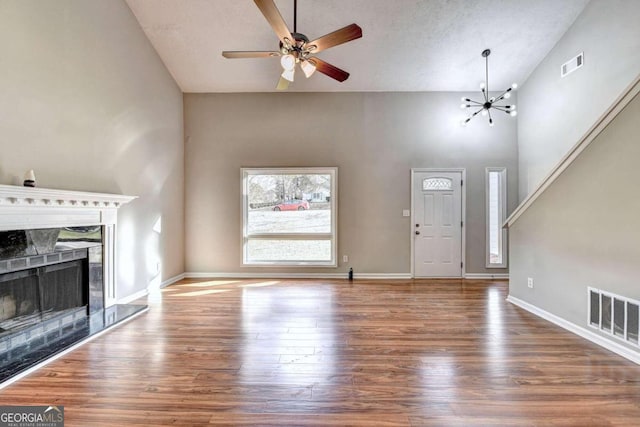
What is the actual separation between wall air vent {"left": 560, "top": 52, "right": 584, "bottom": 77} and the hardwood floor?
12.0 ft

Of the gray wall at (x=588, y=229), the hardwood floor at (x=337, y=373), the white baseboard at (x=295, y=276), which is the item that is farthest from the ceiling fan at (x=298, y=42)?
the white baseboard at (x=295, y=276)

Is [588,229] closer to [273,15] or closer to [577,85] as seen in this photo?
[577,85]

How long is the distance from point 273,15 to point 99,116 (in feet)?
8.10

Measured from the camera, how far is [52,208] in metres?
2.71

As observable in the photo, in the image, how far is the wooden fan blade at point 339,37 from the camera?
2519mm

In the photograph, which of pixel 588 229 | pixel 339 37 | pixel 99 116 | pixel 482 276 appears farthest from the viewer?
pixel 482 276

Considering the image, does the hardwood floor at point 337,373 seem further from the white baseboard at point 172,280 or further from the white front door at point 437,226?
the white front door at point 437,226

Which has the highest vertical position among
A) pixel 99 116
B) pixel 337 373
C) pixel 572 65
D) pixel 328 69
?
pixel 572 65

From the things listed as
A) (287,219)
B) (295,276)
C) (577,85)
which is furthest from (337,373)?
(577,85)

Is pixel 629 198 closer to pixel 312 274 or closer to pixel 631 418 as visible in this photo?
pixel 631 418

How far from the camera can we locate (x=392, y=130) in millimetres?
5281

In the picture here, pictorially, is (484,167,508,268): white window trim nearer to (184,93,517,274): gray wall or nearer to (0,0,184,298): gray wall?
(184,93,517,274): gray wall

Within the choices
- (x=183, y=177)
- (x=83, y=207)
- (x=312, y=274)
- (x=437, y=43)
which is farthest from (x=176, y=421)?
(x=437, y=43)

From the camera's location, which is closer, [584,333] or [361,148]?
A: [584,333]
